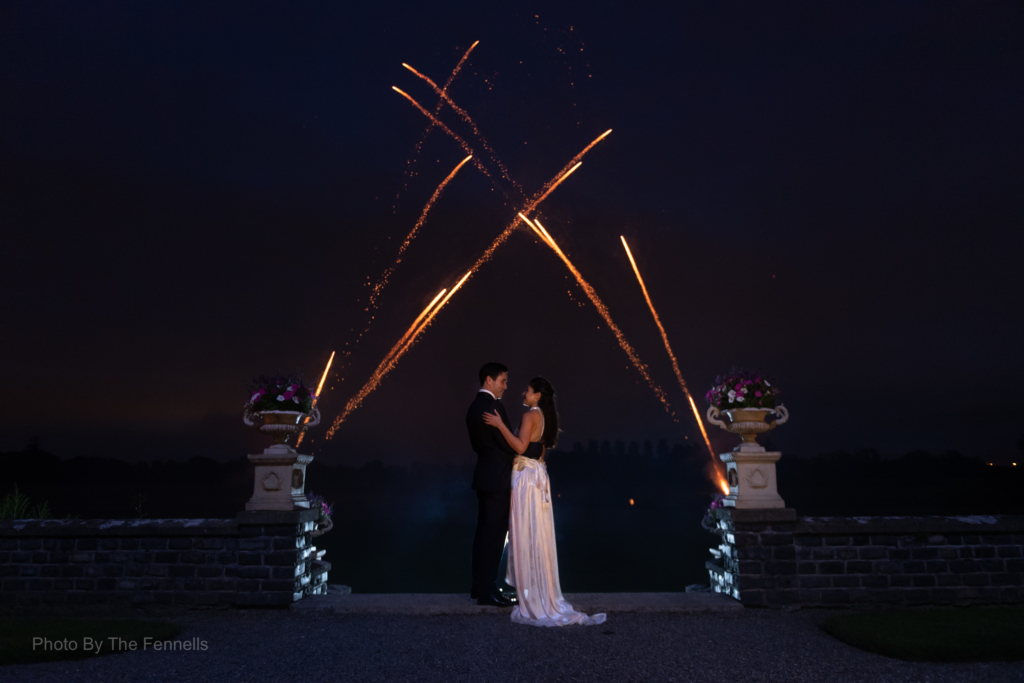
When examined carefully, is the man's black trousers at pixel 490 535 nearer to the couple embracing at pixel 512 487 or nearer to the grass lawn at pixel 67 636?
the couple embracing at pixel 512 487

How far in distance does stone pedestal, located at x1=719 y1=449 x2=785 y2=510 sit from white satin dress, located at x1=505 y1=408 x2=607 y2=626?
2157 mm

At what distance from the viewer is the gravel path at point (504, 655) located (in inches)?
175

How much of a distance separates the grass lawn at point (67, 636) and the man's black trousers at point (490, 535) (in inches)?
113

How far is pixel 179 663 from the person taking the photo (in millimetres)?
4781

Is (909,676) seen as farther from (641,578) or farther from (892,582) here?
(641,578)

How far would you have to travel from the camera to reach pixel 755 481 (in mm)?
7008

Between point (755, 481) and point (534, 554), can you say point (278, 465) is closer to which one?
point (534, 554)

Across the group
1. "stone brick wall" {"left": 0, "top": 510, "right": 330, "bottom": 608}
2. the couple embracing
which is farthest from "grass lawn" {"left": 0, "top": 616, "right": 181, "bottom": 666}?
the couple embracing

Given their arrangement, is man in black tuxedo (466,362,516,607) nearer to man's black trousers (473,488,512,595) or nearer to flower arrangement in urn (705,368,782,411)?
man's black trousers (473,488,512,595)

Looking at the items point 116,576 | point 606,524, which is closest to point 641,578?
point 116,576

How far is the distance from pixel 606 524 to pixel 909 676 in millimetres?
61981

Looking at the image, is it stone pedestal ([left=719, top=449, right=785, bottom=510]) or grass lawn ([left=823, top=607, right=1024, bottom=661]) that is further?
stone pedestal ([left=719, top=449, right=785, bottom=510])

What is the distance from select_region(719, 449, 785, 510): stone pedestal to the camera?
6926mm

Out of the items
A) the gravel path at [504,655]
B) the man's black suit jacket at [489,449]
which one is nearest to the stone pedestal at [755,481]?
the gravel path at [504,655]
